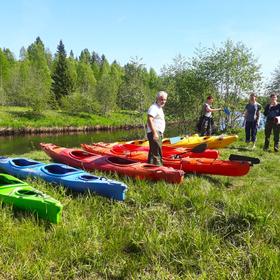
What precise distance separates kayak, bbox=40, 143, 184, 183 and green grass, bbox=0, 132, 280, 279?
65 centimetres

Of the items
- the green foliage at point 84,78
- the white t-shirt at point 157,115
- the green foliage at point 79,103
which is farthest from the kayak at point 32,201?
the green foliage at point 84,78

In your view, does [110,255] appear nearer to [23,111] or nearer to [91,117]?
[23,111]

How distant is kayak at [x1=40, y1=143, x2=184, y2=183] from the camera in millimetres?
6348

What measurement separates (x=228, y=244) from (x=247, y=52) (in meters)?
16.1

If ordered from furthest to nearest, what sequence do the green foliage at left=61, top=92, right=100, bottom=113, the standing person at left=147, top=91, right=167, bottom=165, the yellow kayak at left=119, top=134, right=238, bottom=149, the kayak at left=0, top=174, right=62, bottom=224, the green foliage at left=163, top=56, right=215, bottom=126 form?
1. the green foliage at left=61, top=92, right=100, bottom=113
2. the green foliage at left=163, top=56, right=215, bottom=126
3. the yellow kayak at left=119, top=134, right=238, bottom=149
4. the standing person at left=147, top=91, right=167, bottom=165
5. the kayak at left=0, top=174, right=62, bottom=224

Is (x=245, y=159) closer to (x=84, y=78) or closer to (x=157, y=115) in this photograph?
(x=157, y=115)

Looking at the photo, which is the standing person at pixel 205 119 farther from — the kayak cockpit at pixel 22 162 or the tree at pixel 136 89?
the tree at pixel 136 89

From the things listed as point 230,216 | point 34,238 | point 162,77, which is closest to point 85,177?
point 34,238

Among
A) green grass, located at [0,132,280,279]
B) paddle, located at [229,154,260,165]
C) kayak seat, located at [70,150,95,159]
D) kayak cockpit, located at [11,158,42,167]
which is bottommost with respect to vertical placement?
green grass, located at [0,132,280,279]

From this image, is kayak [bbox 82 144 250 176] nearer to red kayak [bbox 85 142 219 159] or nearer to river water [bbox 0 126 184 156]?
red kayak [bbox 85 142 219 159]

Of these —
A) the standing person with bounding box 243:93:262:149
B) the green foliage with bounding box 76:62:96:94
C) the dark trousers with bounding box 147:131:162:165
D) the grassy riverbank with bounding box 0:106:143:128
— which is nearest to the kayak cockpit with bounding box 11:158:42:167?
the dark trousers with bounding box 147:131:162:165

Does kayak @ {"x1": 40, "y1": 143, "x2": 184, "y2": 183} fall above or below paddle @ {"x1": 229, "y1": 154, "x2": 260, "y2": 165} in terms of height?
below

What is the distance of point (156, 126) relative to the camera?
7227mm

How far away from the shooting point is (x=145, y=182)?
6.25 meters
